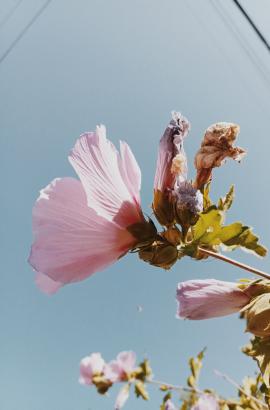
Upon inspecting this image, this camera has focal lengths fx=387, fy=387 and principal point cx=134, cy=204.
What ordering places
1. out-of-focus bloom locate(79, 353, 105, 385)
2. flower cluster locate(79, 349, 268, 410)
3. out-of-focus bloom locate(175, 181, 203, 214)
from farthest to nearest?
out-of-focus bloom locate(79, 353, 105, 385) < flower cluster locate(79, 349, 268, 410) < out-of-focus bloom locate(175, 181, 203, 214)

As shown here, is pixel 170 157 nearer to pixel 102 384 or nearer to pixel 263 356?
pixel 263 356

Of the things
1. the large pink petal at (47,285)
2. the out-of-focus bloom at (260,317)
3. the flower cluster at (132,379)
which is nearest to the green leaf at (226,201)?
the out-of-focus bloom at (260,317)

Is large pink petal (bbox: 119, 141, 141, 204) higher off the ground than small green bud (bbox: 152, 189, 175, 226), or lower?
higher

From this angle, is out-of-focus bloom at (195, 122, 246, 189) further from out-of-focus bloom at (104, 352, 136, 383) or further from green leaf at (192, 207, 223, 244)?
out-of-focus bloom at (104, 352, 136, 383)

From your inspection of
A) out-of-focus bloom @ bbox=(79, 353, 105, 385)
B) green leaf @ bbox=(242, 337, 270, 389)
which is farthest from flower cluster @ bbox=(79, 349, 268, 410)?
green leaf @ bbox=(242, 337, 270, 389)

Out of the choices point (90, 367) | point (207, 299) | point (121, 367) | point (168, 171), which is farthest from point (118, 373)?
point (168, 171)

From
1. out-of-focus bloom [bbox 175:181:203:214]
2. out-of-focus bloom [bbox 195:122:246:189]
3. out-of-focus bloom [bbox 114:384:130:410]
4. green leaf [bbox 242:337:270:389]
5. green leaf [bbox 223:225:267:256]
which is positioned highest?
out-of-focus bloom [bbox 195:122:246:189]

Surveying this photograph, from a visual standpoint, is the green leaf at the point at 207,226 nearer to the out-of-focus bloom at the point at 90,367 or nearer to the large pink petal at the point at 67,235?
the large pink petal at the point at 67,235
